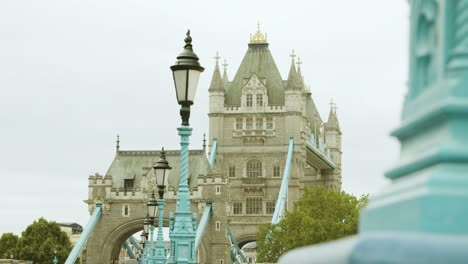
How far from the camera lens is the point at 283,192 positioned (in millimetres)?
91812

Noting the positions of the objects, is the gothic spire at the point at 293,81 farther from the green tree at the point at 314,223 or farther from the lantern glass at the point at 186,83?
the lantern glass at the point at 186,83

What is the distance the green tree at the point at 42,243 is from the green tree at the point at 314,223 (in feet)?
103

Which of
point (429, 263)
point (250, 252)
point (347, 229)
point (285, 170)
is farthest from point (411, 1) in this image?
point (250, 252)

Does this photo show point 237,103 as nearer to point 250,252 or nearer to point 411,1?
point 250,252

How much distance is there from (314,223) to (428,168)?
63330 mm

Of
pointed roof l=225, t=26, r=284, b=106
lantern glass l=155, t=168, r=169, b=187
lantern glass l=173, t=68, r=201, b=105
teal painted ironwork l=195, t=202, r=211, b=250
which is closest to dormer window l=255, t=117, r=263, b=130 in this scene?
pointed roof l=225, t=26, r=284, b=106

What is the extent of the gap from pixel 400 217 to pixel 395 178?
37 cm

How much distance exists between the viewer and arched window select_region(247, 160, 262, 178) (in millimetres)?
96750

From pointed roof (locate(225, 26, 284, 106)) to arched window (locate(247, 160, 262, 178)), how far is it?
620 centimetres

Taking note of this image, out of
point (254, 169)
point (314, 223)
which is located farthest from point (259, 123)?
point (314, 223)

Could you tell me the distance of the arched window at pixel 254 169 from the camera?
96.8 m

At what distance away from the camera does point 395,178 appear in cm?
291

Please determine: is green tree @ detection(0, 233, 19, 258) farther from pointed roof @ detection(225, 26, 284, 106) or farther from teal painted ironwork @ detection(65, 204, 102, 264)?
pointed roof @ detection(225, 26, 284, 106)

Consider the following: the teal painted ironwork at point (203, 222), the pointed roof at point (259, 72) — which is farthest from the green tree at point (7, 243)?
the teal painted ironwork at point (203, 222)
